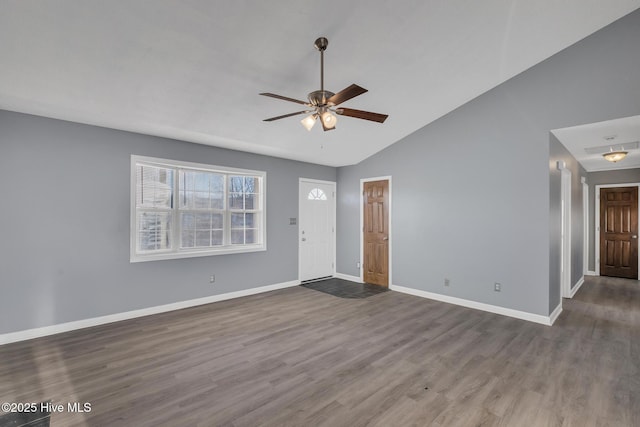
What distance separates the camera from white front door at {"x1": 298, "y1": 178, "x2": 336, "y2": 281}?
6.09 meters

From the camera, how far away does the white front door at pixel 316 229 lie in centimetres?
609

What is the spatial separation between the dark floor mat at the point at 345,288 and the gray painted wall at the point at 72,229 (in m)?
2.27

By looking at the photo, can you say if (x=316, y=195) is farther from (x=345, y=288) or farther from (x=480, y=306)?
(x=480, y=306)

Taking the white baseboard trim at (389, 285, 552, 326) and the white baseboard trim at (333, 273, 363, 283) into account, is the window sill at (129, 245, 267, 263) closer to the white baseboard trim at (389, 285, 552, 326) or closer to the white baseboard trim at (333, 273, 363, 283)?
the white baseboard trim at (333, 273, 363, 283)

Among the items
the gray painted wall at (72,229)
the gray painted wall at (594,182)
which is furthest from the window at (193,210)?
the gray painted wall at (594,182)

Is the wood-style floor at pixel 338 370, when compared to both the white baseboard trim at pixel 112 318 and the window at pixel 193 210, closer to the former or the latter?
the white baseboard trim at pixel 112 318

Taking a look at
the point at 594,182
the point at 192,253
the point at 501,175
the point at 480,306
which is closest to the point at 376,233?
the point at 480,306

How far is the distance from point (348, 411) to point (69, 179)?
4.08 meters

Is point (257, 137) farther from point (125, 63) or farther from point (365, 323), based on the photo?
point (365, 323)

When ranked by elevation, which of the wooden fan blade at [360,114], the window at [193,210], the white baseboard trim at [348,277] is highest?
the wooden fan blade at [360,114]

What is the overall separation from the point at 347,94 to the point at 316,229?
4162 mm

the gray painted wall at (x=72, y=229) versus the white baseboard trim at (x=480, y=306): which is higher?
the gray painted wall at (x=72, y=229)

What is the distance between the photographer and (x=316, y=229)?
6.35 m

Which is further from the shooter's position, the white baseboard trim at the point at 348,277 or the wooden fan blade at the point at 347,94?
the white baseboard trim at the point at 348,277
